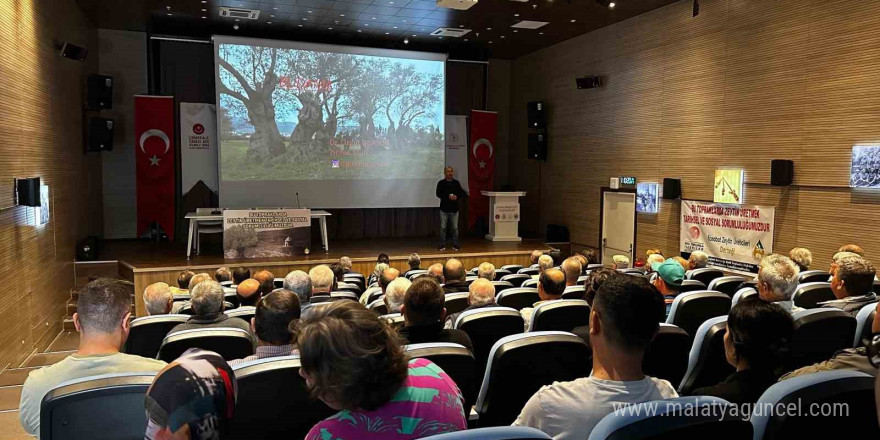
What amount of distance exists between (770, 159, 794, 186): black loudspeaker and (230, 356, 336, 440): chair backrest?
673cm

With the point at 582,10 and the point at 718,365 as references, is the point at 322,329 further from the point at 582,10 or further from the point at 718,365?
the point at 582,10

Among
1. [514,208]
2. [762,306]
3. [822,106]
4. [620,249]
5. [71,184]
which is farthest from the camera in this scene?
[514,208]

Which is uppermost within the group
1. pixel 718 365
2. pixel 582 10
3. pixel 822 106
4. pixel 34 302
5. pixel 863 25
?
pixel 582 10

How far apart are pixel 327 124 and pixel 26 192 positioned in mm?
5849

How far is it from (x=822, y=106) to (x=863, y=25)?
0.89 m

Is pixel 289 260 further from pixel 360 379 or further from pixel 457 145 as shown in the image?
pixel 360 379

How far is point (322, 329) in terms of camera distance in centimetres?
125

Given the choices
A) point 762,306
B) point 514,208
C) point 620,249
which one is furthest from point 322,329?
point 514,208

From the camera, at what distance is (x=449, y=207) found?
9781 mm

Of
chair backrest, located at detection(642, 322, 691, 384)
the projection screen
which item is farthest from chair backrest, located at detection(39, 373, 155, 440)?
the projection screen

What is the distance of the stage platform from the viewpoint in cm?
762

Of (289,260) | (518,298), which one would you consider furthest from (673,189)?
(289,260)

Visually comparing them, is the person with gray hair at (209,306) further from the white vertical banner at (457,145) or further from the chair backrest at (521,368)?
the white vertical banner at (457,145)

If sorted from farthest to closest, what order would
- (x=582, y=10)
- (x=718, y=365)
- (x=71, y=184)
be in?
(x=582, y=10) → (x=71, y=184) → (x=718, y=365)
